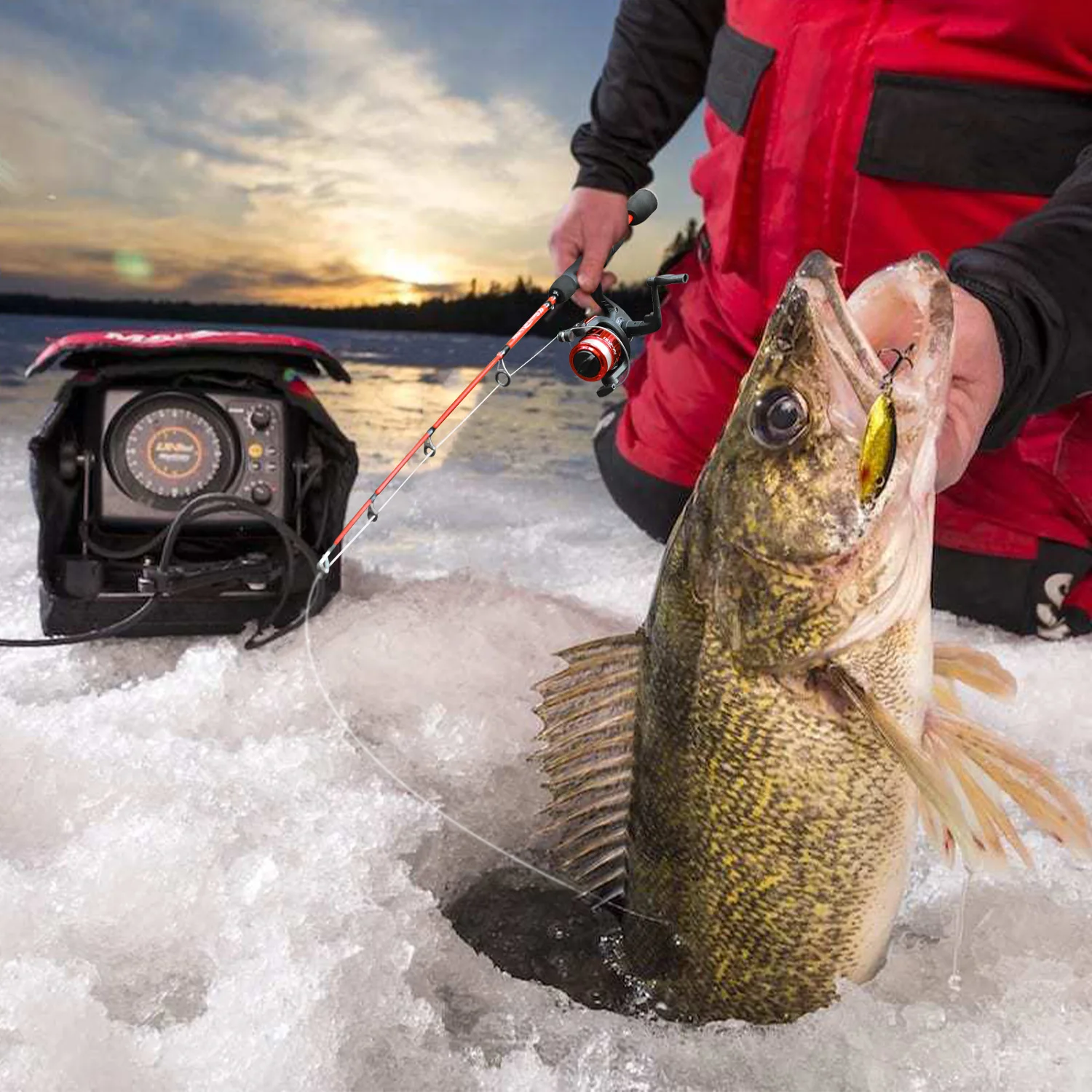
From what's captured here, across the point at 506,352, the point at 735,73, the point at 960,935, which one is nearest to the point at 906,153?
the point at 735,73

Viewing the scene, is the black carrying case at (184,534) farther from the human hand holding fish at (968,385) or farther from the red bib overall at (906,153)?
the human hand holding fish at (968,385)

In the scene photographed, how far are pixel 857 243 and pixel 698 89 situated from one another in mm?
1292

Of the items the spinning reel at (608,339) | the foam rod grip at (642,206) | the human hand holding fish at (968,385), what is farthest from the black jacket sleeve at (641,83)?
the human hand holding fish at (968,385)

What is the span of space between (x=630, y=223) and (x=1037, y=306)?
1372 millimetres

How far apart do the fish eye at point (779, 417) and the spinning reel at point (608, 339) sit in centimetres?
75

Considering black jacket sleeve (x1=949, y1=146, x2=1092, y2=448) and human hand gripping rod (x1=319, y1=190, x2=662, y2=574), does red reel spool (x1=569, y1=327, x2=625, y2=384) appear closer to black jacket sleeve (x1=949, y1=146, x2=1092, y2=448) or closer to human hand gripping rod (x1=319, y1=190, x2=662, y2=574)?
human hand gripping rod (x1=319, y1=190, x2=662, y2=574)

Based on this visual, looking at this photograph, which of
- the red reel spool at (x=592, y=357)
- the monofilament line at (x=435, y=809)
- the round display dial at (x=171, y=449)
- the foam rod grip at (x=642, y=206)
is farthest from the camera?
the foam rod grip at (x=642, y=206)

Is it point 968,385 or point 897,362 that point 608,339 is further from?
point 897,362

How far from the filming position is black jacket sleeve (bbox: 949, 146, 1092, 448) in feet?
5.65

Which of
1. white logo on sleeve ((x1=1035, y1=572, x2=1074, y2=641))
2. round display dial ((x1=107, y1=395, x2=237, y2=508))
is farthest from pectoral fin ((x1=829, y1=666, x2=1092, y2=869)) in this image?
round display dial ((x1=107, y1=395, x2=237, y2=508))

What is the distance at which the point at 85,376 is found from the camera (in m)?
2.53

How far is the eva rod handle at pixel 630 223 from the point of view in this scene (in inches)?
104

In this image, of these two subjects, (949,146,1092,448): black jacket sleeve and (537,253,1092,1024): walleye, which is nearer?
(537,253,1092,1024): walleye

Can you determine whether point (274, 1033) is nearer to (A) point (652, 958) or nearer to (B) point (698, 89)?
(A) point (652, 958)
